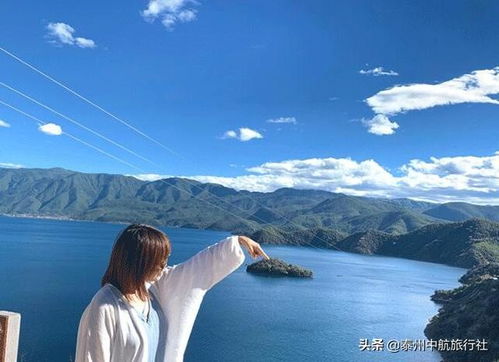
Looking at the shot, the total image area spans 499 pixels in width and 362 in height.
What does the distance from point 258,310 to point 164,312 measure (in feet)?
128

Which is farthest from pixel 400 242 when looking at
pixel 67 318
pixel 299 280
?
pixel 67 318

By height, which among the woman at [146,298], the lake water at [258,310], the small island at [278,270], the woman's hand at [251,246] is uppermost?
the woman's hand at [251,246]

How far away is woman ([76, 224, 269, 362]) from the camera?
4.96 feet

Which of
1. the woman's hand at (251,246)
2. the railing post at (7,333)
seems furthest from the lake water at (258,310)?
the railing post at (7,333)

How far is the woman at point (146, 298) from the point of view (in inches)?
59.6

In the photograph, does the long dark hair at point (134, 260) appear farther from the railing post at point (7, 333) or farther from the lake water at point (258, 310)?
the lake water at point (258, 310)

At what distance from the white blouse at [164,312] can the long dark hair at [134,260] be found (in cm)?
5

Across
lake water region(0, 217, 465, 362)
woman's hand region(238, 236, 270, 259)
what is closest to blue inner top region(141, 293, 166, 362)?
woman's hand region(238, 236, 270, 259)

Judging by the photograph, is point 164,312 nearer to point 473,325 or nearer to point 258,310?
point 473,325

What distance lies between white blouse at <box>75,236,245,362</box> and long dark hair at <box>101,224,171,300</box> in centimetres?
5

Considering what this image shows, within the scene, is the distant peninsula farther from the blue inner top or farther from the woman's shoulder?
the woman's shoulder

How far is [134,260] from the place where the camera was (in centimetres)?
163

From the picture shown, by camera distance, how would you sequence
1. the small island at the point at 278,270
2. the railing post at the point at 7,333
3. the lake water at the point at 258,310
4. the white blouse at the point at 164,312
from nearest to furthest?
the white blouse at the point at 164,312
the railing post at the point at 7,333
the lake water at the point at 258,310
the small island at the point at 278,270

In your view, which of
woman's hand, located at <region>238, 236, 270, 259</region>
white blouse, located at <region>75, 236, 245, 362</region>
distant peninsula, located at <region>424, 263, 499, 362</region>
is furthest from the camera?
distant peninsula, located at <region>424, 263, 499, 362</region>
